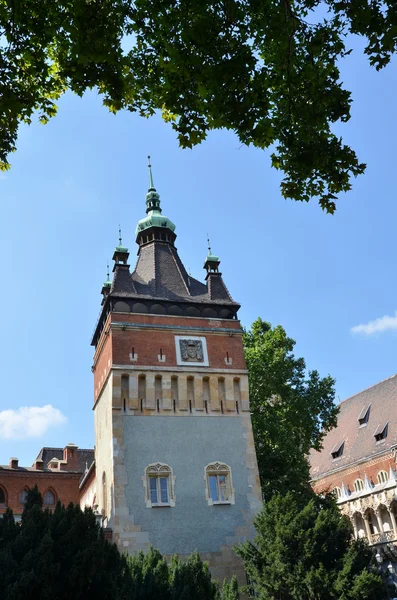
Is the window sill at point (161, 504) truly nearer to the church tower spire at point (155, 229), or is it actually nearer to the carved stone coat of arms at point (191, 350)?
the carved stone coat of arms at point (191, 350)

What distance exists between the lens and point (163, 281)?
29.8 metres

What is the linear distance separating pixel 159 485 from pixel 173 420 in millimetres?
2876

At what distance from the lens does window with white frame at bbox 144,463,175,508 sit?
2359cm

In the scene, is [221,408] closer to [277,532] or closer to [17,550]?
[277,532]

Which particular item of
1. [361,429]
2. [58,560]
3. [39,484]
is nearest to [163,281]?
[58,560]

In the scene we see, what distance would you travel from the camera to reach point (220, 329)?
28.0 m

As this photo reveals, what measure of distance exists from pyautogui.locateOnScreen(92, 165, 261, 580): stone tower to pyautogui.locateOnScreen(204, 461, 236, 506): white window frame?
0.05 m

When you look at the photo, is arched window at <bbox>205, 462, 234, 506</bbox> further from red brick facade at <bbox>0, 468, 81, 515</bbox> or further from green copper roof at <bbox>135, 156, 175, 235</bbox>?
red brick facade at <bbox>0, 468, 81, 515</bbox>

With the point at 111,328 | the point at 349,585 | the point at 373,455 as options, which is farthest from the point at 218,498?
the point at 373,455

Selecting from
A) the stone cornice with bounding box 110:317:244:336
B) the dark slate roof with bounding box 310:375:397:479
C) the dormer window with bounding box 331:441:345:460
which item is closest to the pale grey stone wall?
the stone cornice with bounding box 110:317:244:336

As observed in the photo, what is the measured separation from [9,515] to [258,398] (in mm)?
17180

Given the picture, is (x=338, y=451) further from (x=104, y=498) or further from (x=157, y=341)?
(x=104, y=498)

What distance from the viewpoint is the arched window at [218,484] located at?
2445 cm

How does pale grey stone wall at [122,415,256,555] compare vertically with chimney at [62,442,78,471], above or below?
below
